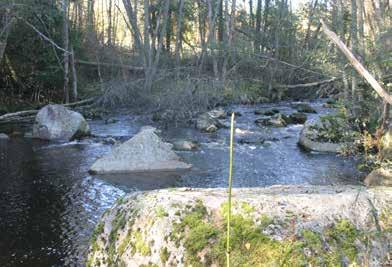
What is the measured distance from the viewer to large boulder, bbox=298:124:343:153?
11664 millimetres

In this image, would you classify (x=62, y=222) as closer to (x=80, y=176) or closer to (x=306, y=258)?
(x=80, y=176)

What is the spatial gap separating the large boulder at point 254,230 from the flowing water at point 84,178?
2.37 metres

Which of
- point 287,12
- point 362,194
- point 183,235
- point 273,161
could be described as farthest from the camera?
point 287,12

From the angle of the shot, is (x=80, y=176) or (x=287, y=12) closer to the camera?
(x=80, y=176)

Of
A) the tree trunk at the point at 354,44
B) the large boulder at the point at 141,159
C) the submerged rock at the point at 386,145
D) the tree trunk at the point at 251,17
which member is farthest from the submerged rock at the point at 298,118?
the tree trunk at the point at 251,17

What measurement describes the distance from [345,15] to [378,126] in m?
9.13

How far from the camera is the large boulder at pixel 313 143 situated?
1166cm

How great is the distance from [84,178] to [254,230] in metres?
6.52

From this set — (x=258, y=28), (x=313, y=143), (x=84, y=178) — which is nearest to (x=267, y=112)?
(x=313, y=143)

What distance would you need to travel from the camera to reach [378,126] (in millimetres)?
10633

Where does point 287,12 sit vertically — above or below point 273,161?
above

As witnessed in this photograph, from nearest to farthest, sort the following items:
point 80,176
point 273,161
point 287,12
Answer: point 80,176
point 273,161
point 287,12

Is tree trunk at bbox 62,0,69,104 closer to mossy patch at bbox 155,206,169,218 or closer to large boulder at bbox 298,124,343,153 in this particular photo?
large boulder at bbox 298,124,343,153

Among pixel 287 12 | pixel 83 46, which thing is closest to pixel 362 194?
pixel 83 46
